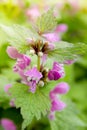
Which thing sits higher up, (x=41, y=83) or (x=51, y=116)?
(x=41, y=83)

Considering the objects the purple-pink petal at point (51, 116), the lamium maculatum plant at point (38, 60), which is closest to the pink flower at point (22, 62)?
the lamium maculatum plant at point (38, 60)

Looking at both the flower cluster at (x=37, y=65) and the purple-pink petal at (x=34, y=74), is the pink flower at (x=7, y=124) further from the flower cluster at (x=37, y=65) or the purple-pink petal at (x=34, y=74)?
the purple-pink petal at (x=34, y=74)

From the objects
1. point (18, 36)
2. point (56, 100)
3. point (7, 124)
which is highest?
point (18, 36)

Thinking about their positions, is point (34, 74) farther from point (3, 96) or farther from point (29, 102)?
point (3, 96)

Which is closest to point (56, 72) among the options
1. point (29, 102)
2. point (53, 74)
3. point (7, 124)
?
point (53, 74)

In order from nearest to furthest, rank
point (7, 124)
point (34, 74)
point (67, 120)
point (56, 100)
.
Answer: point (34, 74) < point (56, 100) < point (67, 120) < point (7, 124)

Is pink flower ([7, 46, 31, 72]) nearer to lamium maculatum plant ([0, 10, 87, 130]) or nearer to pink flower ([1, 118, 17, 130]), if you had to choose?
lamium maculatum plant ([0, 10, 87, 130])
